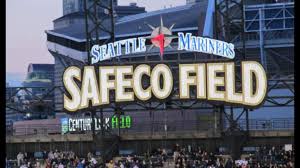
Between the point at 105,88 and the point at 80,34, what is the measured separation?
32559 mm

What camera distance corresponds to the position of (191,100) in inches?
1291

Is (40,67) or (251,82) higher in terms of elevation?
(40,67)

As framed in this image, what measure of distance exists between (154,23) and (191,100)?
92.1 feet

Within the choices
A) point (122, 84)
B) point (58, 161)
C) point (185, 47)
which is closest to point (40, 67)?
point (122, 84)

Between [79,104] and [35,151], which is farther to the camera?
[35,151]

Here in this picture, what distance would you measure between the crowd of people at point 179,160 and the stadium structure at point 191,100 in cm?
92

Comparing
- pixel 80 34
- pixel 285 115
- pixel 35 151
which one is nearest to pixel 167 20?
pixel 80 34

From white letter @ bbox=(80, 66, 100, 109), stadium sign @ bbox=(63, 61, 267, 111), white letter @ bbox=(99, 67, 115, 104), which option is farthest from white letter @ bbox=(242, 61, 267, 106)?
white letter @ bbox=(80, 66, 100, 109)

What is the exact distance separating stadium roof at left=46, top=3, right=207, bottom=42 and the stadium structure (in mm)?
101

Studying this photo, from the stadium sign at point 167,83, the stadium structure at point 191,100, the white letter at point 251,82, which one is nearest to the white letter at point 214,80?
the stadium sign at point 167,83

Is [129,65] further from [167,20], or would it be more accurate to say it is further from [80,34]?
[80,34]

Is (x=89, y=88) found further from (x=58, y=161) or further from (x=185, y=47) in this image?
(x=185, y=47)

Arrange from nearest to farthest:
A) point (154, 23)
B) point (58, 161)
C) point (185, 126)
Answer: point (58, 161), point (185, 126), point (154, 23)

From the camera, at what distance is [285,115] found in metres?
43.9
